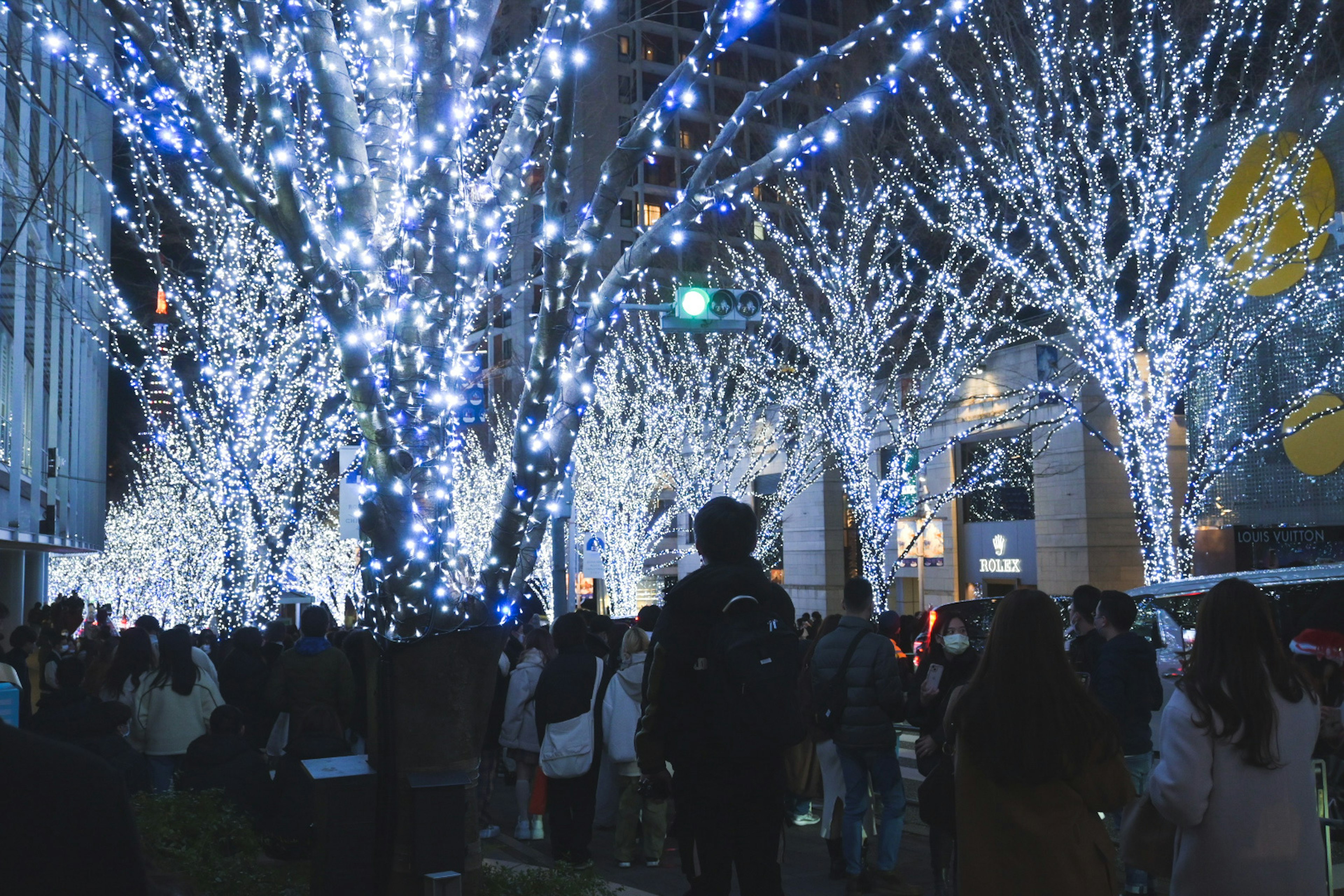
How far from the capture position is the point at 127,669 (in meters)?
8.83

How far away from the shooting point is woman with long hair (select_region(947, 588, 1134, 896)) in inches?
130

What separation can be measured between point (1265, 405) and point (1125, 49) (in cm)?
692

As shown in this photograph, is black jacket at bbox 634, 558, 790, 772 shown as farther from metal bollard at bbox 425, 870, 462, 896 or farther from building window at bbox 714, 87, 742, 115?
building window at bbox 714, 87, 742, 115

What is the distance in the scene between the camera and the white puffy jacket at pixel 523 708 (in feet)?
29.9

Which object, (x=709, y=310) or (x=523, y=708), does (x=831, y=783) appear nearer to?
(x=523, y=708)

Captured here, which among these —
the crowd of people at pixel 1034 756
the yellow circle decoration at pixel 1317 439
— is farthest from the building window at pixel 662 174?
the crowd of people at pixel 1034 756

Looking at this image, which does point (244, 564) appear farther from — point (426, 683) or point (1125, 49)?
point (1125, 49)

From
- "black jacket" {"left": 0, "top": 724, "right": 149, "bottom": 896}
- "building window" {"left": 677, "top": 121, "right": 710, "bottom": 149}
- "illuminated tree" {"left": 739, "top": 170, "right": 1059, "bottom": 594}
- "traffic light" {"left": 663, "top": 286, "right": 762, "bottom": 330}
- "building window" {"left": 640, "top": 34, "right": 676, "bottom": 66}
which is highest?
"building window" {"left": 640, "top": 34, "right": 676, "bottom": 66}

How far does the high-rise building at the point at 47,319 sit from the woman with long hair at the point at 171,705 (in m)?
3.00

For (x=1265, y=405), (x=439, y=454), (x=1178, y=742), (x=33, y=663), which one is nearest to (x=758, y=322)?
(x=439, y=454)

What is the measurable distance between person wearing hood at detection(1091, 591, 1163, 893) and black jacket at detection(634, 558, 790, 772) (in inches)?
130

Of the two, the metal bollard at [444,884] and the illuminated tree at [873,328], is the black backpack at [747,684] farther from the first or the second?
the illuminated tree at [873,328]

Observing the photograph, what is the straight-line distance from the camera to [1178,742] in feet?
11.2

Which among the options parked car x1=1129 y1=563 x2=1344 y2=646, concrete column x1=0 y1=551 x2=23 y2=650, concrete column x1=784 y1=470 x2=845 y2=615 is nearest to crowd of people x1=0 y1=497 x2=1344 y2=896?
parked car x1=1129 y1=563 x2=1344 y2=646
